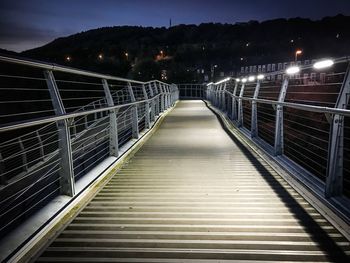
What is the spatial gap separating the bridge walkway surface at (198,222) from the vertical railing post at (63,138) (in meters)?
0.39

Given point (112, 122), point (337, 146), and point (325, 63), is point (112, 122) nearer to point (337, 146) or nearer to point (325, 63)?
point (325, 63)

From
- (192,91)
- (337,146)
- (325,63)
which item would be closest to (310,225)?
(337,146)

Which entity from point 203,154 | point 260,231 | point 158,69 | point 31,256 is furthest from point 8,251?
point 158,69

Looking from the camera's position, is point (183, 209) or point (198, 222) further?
point (183, 209)

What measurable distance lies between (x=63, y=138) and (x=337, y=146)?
110 inches

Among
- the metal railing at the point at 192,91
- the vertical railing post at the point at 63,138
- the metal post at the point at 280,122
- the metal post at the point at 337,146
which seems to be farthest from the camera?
the metal railing at the point at 192,91

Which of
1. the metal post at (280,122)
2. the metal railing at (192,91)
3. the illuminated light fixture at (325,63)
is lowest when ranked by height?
the metal railing at (192,91)

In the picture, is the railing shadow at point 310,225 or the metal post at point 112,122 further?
the metal post at point 112,122

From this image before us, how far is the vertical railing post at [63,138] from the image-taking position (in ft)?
11.2

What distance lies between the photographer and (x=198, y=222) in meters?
3.12

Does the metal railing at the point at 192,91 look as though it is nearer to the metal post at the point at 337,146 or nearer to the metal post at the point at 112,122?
the metal post at the point at 112,122

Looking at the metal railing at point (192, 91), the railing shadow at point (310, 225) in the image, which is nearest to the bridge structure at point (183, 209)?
the railing shadow at point (310, 225)

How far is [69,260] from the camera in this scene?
2.49 m

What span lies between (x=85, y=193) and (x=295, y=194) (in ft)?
8.15
